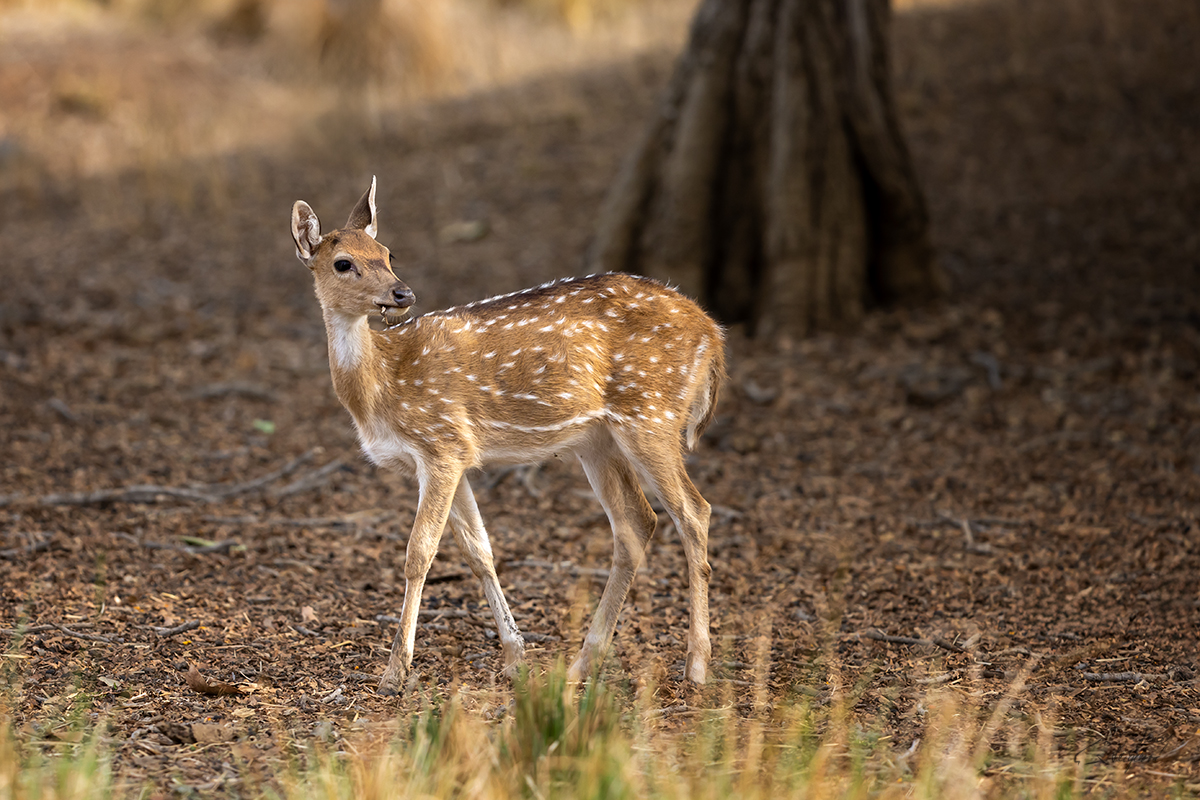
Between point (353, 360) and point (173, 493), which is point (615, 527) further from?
point (173, 493)

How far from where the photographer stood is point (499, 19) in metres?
18.0

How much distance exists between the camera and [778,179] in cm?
905

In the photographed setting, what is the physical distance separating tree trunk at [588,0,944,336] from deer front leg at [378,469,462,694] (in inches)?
185

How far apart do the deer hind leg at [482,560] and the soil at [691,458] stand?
0.68 ft

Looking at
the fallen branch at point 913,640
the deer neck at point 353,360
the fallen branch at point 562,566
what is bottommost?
the fallen branch at point 562,566

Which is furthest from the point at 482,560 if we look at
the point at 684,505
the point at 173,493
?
the point at 173,493

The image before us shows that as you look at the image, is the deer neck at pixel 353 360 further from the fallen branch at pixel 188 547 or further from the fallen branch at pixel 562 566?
the fallen branch at pixel 188 547

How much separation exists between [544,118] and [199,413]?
6.51 metres

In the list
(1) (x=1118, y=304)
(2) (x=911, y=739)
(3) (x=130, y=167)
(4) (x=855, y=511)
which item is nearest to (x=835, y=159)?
(1) (x=1118, y=304)

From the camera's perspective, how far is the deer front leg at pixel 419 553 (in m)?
4.64

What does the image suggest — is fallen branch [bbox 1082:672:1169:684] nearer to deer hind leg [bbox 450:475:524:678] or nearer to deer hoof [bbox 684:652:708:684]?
deer hoof [bbox 684:652:708:684]

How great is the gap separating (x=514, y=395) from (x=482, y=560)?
67 cm

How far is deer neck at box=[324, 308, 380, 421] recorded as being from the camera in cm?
479

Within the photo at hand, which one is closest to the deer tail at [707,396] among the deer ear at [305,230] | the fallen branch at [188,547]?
the deer ear at [305,230]
